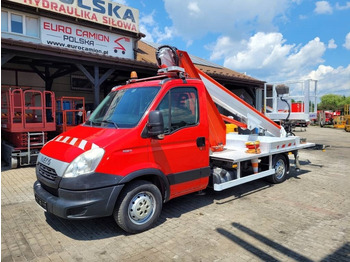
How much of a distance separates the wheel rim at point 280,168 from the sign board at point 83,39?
10216mm

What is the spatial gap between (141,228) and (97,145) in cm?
140

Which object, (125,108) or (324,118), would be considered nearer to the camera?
(125,108)

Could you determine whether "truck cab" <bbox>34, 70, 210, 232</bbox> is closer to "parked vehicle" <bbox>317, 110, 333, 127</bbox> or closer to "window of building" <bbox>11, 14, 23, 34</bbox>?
"window of building" <bbox>11, 14, 23, 34</bbox>

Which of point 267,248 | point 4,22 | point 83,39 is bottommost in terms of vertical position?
point 267,248

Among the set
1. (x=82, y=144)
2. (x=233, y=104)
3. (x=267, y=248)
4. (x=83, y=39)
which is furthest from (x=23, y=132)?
(x=267, y=248)

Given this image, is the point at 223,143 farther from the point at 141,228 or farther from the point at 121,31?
the point at 121,31

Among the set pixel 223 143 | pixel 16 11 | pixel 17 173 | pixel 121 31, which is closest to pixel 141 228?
pixel 223 143

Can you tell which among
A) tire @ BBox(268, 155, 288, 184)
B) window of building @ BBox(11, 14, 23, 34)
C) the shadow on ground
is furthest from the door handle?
window of building @ BBox(11, 14, 23, 34)

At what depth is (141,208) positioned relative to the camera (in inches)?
153

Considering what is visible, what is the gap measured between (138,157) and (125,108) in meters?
0.95

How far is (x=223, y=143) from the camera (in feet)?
19.5

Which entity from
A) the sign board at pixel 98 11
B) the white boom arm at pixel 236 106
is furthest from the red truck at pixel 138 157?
the sign board at pixel 98 11

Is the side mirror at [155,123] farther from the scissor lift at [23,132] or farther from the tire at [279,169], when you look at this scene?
the scissor lift at [23,132]

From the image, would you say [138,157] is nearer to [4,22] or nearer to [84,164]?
[84,164]
